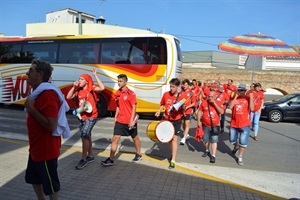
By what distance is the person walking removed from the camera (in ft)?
10.4

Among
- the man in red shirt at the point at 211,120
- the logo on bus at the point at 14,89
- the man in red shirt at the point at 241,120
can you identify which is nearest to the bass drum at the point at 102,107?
the logo on bus at the point at 14,89

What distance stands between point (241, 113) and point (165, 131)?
1.95 metres

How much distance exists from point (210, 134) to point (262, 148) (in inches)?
99.7

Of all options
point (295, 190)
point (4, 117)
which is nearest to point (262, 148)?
point (295, 190)

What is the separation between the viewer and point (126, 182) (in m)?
4.97

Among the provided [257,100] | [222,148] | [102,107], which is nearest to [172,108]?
[222,148]

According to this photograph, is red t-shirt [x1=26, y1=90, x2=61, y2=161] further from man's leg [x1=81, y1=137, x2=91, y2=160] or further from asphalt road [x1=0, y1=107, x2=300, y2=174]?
asphalt road [x1=0, y1=107, x2=300, y2=174]

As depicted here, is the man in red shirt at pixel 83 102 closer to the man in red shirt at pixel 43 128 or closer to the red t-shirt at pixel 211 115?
the man in red shirt at pixel 43 128

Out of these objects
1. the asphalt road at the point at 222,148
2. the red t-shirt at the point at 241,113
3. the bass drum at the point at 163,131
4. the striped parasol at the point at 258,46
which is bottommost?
the asphalt road at the point at 222,148

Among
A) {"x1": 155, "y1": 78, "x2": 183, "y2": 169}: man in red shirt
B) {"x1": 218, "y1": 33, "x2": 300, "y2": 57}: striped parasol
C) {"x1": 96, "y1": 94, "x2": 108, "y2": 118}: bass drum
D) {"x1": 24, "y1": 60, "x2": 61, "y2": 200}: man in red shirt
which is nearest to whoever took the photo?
{"x1": 24, "y1": 60, "x2": 61, "y2": 200}: man in red shirt

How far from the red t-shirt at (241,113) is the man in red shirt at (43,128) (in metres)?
4.48

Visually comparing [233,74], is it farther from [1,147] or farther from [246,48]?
[1,147]

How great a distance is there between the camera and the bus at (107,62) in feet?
40.2

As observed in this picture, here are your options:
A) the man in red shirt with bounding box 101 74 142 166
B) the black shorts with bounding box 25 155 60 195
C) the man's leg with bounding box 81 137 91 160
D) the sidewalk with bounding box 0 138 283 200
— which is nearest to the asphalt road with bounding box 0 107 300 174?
the sidewalk with bounding box 0 138 283 200
